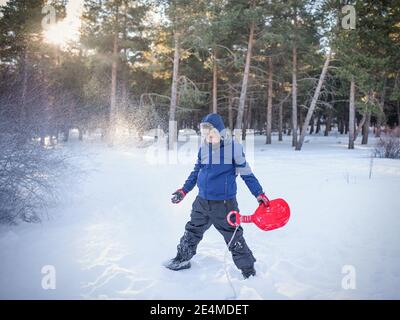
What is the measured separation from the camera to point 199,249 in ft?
14.3

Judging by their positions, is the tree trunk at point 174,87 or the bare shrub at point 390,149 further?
the tree trunk at point 174,87

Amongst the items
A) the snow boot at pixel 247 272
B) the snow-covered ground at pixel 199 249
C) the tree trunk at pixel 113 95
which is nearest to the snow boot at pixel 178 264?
the snow-covered ground at pixel 199 249

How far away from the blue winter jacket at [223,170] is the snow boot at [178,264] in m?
0.96

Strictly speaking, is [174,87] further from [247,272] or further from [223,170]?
[247,272]

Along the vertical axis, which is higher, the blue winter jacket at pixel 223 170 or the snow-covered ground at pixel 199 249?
the blue winter jacket at pixel 223 170

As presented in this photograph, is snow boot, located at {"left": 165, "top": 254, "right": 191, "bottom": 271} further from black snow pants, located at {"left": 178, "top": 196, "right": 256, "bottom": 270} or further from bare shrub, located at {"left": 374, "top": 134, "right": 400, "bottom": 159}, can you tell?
bare shrub, located at {"left": 374, "top": 134, "right": 400, "bottom": 159}

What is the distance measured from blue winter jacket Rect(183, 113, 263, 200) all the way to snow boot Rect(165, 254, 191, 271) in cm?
96

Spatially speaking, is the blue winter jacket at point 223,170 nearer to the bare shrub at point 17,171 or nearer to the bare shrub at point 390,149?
the bare shrub at point 17,171

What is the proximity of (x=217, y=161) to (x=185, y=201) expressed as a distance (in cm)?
358

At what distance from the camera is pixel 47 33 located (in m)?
16.9

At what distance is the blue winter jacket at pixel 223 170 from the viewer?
3.45 metres

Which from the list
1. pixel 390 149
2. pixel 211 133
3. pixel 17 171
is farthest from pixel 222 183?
pixel 390 149
